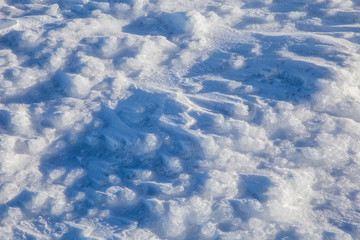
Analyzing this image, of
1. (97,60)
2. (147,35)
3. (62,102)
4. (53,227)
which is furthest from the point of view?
(147,35)

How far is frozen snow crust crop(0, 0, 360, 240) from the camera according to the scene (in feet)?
3.56

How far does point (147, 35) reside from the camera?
1540mm

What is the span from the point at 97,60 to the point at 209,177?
0.78m

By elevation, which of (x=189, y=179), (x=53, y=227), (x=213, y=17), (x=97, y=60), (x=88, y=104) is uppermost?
(x=213, y=17)

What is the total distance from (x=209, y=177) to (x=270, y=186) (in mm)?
237

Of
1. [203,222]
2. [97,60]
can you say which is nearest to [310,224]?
[203,222]

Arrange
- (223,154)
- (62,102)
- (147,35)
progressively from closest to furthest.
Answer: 1. (223,154)
2. (62,102)
3. (147,35)

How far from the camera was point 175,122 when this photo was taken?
1251 mm

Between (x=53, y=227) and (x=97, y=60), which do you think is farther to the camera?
(x=97, y=60)

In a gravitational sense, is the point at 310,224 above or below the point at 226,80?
below

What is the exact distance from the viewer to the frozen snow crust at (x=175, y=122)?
109 cm

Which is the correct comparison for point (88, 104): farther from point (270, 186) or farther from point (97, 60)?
point (270, 186)

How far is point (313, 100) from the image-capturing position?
132 centimetres

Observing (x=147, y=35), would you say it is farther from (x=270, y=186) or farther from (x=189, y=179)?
(x=270, y=186)
